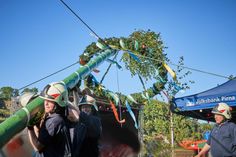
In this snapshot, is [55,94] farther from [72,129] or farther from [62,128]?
[72,129]

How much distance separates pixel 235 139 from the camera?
5.02 meters

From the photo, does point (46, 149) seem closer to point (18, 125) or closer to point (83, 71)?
point (18, 125)

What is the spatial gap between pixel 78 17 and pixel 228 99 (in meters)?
4.36

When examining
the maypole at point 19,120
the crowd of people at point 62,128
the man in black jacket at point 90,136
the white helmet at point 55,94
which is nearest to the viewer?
the maypole at point 19,120

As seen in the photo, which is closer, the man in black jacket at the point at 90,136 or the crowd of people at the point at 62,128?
the crowd of people at the point at 62,128

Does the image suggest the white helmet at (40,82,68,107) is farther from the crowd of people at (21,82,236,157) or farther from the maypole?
the maypole

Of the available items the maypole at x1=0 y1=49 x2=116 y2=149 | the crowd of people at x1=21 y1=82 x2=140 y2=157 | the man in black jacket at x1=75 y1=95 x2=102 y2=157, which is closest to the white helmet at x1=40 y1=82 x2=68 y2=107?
the crowd of people at x1=21 y1=82 x2=140 y2=157

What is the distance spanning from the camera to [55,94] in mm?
3131

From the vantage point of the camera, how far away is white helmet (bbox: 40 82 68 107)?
3.11 metres

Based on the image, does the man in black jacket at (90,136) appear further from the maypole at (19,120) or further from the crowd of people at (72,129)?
the maypole at (19,120)

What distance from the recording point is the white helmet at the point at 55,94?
10.2 feet

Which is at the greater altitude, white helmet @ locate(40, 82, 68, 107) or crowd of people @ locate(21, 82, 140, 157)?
white helmet @ locate(40, 82, 68, 107)

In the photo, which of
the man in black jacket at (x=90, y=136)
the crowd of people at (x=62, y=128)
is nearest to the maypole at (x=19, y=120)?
the crowd of people at (x=62, y=128)

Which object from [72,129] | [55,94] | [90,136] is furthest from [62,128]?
[90,136]
